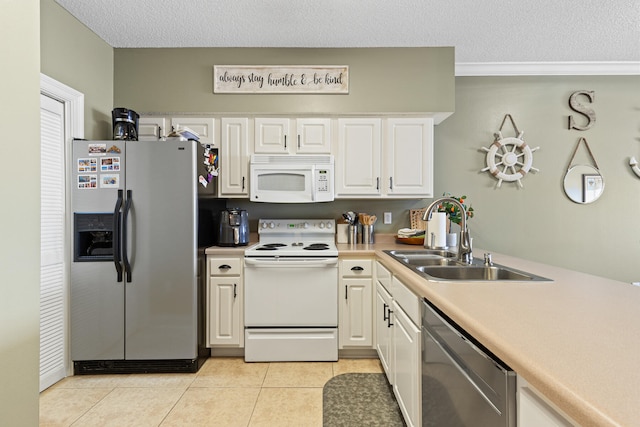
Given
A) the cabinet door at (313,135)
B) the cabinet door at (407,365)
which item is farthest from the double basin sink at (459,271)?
the cabinet door at (313,135)

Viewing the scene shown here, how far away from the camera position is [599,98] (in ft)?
10.1

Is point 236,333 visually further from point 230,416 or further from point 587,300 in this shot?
point 587,300

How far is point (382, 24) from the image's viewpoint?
2.43 metres

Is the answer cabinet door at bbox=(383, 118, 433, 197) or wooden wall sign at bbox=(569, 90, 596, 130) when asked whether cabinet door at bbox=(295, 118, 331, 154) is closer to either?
cabinet door at bbox=(383, 118, 433, 197)

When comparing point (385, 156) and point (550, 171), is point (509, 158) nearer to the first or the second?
point (550, 171)

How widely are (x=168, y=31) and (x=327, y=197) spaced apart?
1888 millimetres

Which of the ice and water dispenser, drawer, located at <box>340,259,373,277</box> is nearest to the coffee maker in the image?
the ice and water dispenser

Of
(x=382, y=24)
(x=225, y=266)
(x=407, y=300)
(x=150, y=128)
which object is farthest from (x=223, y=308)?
(x=382, y=24)

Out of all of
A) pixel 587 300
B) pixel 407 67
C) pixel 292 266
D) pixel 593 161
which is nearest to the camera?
pixel 587 300

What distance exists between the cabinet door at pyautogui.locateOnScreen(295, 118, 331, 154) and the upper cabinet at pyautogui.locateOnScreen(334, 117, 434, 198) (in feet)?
0.35

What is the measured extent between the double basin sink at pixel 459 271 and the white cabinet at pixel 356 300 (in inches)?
14.6

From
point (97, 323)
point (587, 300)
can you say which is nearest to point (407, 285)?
point (587, 300)

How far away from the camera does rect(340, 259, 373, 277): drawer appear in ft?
8.15

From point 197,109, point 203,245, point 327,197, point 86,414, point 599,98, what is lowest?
point 86,414
